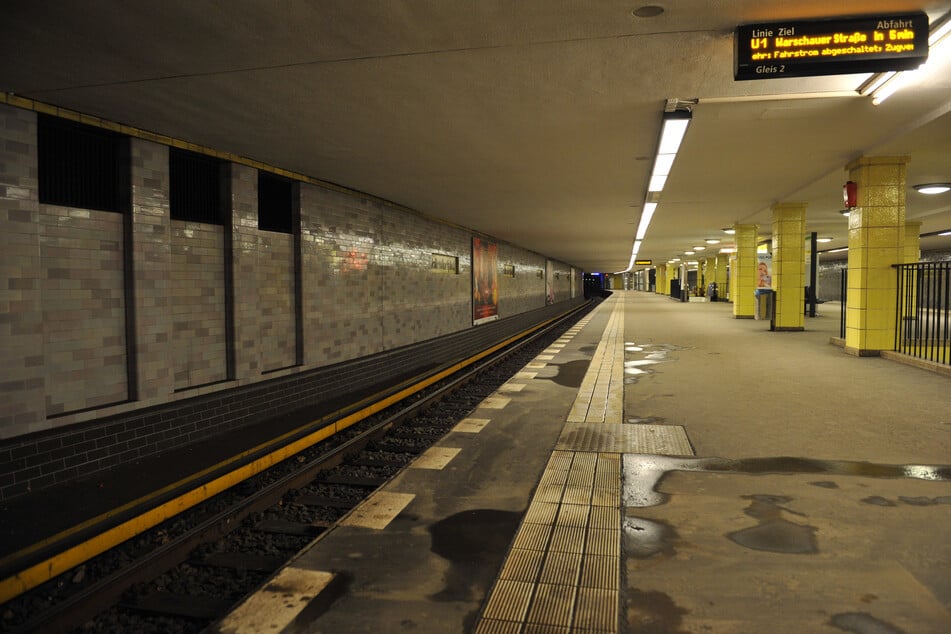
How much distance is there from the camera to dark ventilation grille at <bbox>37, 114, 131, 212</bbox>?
182 inches

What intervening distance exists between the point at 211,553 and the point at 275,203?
496cm

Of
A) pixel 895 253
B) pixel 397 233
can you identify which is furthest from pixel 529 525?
pixel 895 253

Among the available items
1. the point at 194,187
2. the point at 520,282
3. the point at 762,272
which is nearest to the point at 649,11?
the point at 194,187

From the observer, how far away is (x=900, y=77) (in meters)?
5.44

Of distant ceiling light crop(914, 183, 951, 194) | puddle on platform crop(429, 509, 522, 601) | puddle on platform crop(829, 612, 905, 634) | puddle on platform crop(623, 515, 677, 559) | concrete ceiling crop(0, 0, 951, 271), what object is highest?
distant ceiling light crop(914, 183, 951, 194)

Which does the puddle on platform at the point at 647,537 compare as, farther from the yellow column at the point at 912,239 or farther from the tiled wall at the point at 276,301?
the yellow column at the point at 912,239

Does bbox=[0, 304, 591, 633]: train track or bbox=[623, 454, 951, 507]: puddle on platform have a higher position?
bbox=[623, 454, 951, 507]: puddle on platform

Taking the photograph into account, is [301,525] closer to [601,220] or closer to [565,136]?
[565,136]

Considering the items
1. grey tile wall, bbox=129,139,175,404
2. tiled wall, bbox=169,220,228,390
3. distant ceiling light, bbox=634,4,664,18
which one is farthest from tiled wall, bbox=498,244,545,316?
distant ceiling light, bbox=634,4,664,18

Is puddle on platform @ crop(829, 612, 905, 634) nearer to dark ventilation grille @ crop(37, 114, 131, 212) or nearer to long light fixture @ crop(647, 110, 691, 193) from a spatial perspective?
long light fixture @ crop(647, 110, 691, 193)

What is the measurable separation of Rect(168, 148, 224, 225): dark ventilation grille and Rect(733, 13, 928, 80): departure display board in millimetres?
5421

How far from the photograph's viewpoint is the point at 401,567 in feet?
9.93

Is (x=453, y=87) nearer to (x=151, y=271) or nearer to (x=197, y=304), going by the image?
(x=151, y=271)

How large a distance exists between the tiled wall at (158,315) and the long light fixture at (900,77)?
265 inches
